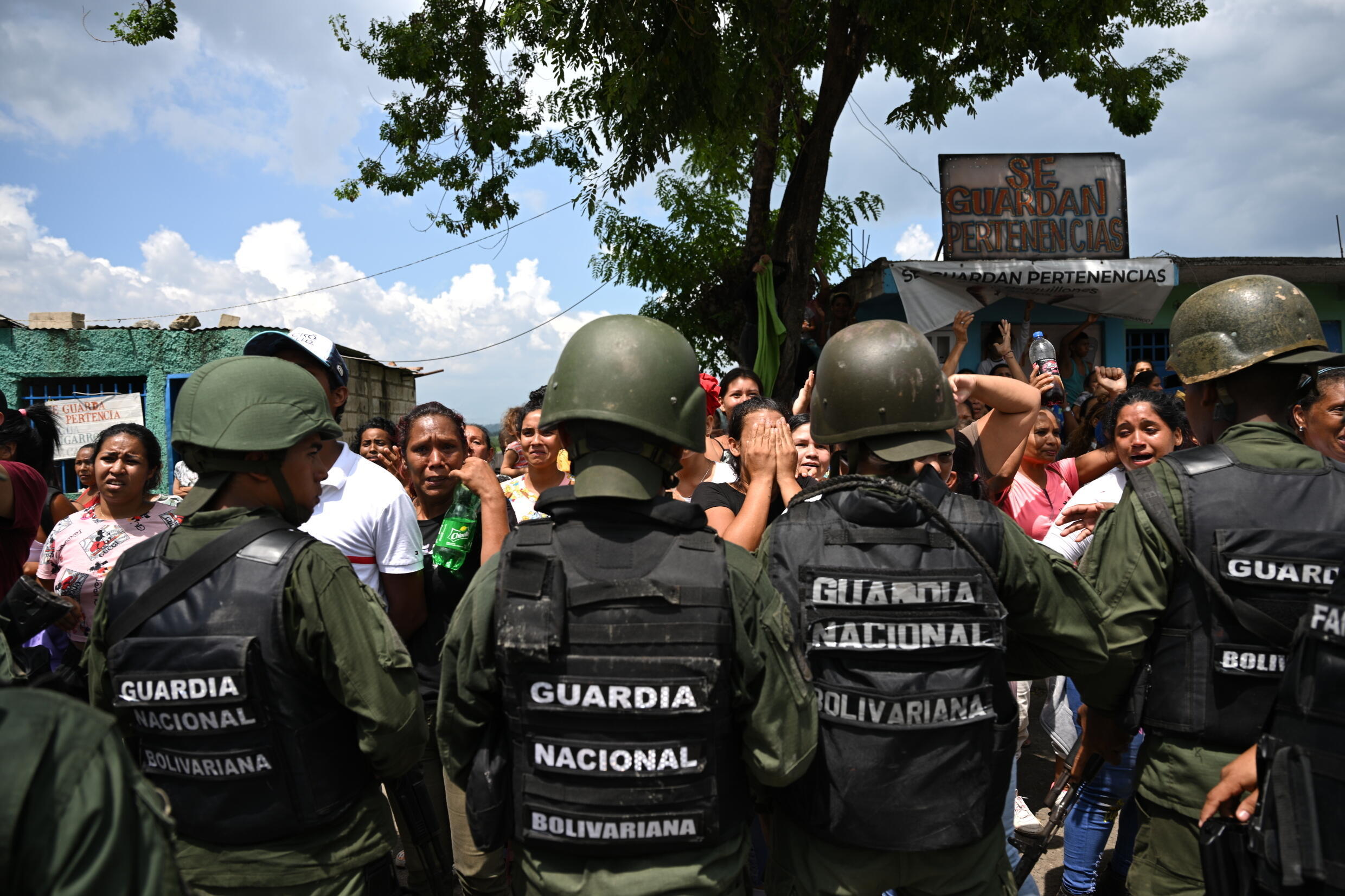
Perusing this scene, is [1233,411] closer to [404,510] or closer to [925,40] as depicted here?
[404,510]

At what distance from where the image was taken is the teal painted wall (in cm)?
1325

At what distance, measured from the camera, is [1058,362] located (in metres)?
10.7

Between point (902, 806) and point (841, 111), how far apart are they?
7.56 metres

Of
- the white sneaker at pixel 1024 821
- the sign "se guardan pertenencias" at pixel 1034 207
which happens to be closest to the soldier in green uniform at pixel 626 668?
the white sneaker at pixel 1024 821

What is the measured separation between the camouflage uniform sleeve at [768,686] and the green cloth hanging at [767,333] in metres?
6.01

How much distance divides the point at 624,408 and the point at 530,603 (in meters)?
0.48

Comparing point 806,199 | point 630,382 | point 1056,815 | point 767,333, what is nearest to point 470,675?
point 630,382

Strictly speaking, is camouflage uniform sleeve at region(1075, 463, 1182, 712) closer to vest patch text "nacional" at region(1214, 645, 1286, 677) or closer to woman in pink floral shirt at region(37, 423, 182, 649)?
vest patch text "nacional" at region(1214, 645, 1286, 677)

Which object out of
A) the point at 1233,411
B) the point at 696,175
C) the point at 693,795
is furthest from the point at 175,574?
the point at 696,175

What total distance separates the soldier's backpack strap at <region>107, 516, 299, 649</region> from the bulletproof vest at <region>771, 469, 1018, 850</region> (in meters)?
1.34

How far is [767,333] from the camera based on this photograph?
801 centimetres

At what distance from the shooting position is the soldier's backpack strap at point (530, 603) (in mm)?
1784

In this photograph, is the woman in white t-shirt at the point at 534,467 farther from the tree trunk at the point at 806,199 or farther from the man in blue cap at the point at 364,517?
the tree trunk at the point at 806,199

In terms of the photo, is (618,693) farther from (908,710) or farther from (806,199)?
(806,199)
